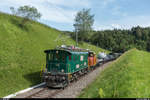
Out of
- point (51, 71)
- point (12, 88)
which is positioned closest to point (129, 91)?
point (51, 71)

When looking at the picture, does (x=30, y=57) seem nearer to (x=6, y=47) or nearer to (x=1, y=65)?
(x=6, y=47)

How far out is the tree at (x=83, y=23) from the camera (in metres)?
60.4

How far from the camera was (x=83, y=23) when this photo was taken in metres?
60.8

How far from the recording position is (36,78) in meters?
17.3

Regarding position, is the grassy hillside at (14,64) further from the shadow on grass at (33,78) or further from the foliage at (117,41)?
the foliage at (117,41)

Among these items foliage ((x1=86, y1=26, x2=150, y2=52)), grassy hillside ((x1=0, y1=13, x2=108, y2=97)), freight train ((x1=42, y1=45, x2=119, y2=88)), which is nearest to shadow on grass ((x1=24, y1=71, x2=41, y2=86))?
grassy hillside ((x1=0, y1=13, x2=108, y2=97))

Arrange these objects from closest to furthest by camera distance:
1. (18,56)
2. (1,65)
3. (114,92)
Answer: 1. (114,92)
2. (1,65)
3. (18,56)

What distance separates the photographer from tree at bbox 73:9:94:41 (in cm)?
6038

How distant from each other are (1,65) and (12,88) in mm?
5299

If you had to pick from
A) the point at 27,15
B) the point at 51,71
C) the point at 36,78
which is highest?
the point at 27,15

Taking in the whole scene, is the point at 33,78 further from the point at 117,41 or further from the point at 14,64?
the point at 117,41

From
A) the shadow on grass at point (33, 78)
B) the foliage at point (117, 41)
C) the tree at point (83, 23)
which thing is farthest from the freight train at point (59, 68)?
the tree at point (83, 23)

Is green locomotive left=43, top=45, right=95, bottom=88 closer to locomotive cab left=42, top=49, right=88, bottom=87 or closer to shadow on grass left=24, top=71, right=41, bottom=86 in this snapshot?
locomotive cab left=42, top=49, right=88, bottom=87

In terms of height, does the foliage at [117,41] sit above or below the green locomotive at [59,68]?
above
